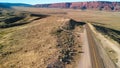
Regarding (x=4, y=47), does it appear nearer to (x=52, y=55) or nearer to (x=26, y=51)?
(x=26, y=51)

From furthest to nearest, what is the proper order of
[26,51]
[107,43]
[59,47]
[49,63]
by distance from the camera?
[107,43], [59,47], [26,51], [49,63]

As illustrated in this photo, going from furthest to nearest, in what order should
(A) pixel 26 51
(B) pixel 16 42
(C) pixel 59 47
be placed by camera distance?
1. (B) pixel 16 42
2. (C) pixel 59 47
3. (A) pixel 26 51

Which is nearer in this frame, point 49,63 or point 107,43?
point 49,63

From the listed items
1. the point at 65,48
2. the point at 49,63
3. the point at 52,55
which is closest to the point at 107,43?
the point at 65,48

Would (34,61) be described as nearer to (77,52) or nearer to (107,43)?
(77,52)

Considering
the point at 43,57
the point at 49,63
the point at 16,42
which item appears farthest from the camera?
the point at 16,42

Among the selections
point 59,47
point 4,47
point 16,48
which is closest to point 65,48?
point 59,47

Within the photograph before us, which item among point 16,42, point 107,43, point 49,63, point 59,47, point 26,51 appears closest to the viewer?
point 49,63

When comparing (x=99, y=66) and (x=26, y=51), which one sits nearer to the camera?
(x=99, y=66)
